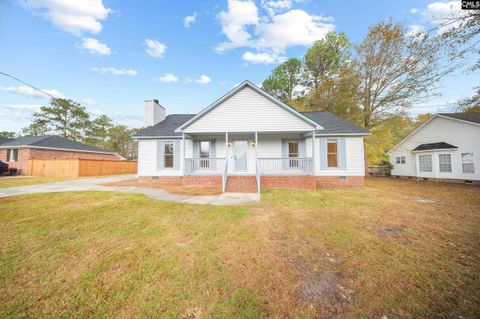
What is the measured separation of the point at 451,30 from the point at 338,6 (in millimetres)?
11192

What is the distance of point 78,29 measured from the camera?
42.4 feet

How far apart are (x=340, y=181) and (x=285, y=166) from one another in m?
3.56

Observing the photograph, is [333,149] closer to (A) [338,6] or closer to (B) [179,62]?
(A) [338,6]

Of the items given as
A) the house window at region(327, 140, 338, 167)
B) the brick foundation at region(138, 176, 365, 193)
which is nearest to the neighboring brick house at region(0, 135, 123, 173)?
the brick foundation at region(138, 176, 365, 193)

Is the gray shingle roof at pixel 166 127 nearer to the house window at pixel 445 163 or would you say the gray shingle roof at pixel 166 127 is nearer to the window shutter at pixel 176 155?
the window shutter at pixel 176 155

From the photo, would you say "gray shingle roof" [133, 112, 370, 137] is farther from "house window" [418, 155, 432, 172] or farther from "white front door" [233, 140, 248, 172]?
"house window" [418, 155, 432, 172]

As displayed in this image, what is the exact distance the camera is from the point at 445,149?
47.9 ft

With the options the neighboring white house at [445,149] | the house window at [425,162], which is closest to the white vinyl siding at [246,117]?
the neighboring white house at [445,149]

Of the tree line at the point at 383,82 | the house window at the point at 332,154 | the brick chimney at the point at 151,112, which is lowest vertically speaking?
the house window at the point at 332,154

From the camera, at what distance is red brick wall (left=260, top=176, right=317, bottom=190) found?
9648mm

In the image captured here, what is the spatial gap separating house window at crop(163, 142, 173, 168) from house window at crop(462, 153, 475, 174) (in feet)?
74.5

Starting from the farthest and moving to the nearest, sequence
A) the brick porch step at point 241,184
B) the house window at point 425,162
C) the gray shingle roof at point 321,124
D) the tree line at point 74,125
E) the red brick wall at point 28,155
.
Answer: the tree line at point 74,125 < the red brick wall at point 28,155 < the house window at point 425,162 < the gray shingle roof at point 321,124 < the brick porch step at point 241,184

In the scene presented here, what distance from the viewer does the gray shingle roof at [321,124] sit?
11266 mm

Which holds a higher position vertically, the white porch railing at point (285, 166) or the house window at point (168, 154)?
the house window at point (168, 154)
